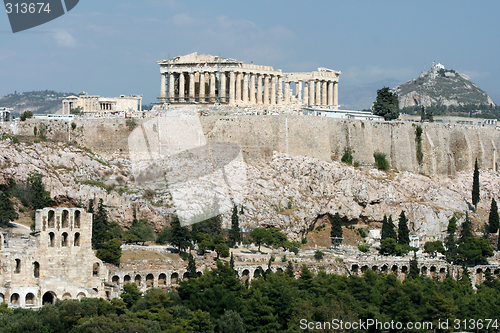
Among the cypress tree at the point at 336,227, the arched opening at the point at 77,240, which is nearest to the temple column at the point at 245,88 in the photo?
the cypress tree at the point at 336,227

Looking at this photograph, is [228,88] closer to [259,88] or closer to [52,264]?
[259,88]

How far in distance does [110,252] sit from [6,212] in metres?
8.20

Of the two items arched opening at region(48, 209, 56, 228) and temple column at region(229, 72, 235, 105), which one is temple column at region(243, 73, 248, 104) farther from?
arched opening at region(48, 209, 56, 228)

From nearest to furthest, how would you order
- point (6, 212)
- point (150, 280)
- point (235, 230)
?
point (150, 280) → point (6, 212) → point (235, 230)

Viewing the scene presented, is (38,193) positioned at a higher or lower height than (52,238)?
higher

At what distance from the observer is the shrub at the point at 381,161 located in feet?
269

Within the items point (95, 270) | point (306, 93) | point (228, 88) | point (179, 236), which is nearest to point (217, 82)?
point (228, 88)

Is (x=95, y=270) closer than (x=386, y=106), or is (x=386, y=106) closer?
(x=95, y=270)

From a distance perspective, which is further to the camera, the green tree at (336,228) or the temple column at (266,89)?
the temple column at (266,89)

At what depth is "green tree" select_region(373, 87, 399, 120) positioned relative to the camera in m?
88.8

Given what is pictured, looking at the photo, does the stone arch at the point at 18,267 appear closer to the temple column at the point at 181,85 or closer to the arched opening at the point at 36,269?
the arched opening at the point at 36,269

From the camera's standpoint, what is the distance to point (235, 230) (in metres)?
65.9

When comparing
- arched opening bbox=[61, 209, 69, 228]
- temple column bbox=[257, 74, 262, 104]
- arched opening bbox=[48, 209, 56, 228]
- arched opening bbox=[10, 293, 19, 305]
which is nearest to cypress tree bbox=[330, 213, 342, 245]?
temple column bbox=[257, 74, 262, 104]

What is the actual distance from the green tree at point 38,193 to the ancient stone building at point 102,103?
34.4 meters
